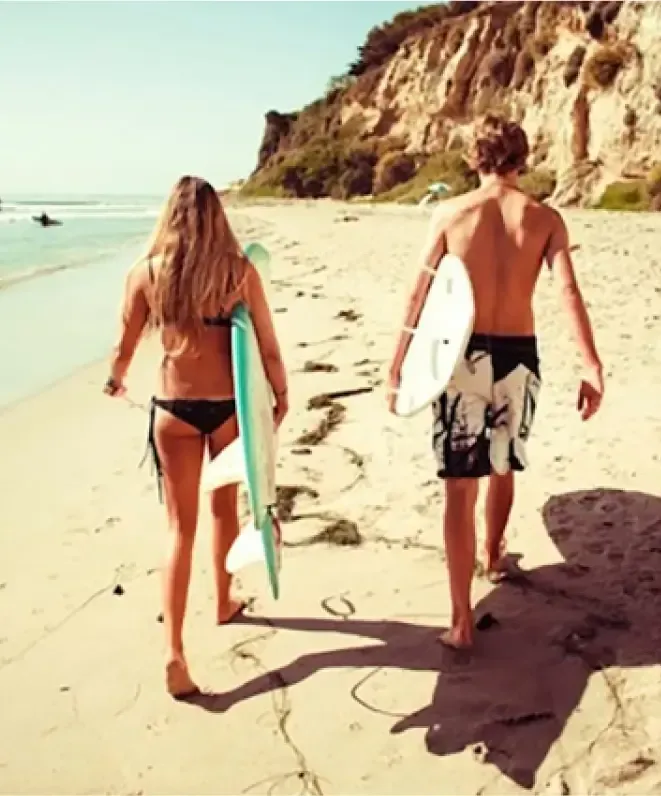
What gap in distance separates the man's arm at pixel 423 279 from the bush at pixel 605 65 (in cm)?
2616

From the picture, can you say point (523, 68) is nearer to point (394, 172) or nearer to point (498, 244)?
point (394, 172)

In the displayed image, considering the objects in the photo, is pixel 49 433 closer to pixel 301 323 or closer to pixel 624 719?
pixel 301 323

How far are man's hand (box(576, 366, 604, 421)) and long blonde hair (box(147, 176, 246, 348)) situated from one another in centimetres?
123

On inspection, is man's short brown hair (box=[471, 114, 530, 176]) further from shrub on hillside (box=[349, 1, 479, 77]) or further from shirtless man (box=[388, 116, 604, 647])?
shrub on hillside (box=[349, 1, 479, 77])

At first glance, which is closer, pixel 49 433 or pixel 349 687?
pixel 349 687

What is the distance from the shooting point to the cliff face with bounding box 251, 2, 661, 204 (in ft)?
82.8

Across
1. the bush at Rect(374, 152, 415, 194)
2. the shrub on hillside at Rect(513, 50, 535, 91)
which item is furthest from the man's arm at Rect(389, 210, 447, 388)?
the bush at Rect(374, 152, 415, 194)

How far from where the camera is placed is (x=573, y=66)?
1200 inches

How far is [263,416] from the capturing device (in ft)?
10.1

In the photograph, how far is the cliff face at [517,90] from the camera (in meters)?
25.2

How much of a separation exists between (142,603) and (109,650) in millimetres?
357

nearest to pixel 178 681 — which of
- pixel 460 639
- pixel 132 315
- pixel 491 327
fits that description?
pixel 460 639

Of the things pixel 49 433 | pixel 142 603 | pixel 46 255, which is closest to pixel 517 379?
pixel 142 603

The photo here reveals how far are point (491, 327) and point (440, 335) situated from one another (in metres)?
0.19
